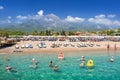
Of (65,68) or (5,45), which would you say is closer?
(65,68)

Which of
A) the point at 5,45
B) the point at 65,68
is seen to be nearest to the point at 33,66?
the point at 65,68

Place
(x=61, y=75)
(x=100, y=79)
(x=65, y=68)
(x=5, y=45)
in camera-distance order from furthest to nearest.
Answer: (x=5, y=45) < (x=65, y=68) < (x=61, y=75) < (x=100, y=79)

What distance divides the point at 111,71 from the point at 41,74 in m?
9.10

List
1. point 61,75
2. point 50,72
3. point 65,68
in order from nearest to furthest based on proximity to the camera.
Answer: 1. point 61,75
2. point 50,72
3. point 65,68

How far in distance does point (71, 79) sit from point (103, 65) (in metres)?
11.2

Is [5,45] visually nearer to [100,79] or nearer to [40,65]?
[40,65]

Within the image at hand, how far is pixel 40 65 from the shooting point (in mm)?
39344

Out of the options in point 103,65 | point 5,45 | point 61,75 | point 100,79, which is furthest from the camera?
point 5,45

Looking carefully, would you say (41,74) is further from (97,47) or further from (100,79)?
(97,47)

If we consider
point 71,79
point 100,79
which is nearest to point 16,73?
point 71,79

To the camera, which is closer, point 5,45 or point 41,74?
point 41,74

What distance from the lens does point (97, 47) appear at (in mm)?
66250

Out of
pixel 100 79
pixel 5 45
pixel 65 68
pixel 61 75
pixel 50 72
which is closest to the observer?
pixel 100 79

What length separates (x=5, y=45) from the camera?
210ft
